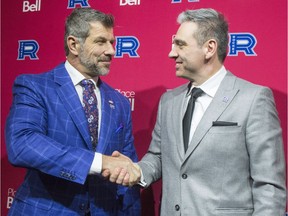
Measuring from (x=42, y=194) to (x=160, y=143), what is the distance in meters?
0.60

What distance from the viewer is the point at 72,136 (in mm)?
1831

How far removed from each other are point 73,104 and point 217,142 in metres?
0.67

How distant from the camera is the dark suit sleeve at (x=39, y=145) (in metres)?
1.69

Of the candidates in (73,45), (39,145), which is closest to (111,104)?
(73,45)

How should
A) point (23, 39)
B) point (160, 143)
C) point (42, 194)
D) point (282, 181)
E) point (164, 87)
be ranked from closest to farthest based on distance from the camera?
point (282, 181) → point (42, 194) → point (160, 143) → point (164, 87) → point (23, 39)

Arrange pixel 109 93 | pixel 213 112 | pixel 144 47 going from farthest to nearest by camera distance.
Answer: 1. pixel 144 47
2. pixel 109 93
3. pixel 213 112

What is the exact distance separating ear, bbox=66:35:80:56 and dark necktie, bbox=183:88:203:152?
0.62 m

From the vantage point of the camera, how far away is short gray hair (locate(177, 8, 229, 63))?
1859 millimetres

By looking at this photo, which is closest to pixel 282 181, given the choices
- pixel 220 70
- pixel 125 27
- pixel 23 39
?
pixel 220 70

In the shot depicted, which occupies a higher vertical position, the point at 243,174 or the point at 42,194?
the point at 243,174

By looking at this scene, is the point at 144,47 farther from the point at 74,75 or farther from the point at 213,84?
the point at 213,84

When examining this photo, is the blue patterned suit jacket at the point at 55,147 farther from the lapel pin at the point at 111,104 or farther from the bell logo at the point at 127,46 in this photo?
the bell logo at the point at 127,46

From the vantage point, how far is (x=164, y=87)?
2.38 meters

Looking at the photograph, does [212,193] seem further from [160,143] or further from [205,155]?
[160,143]
